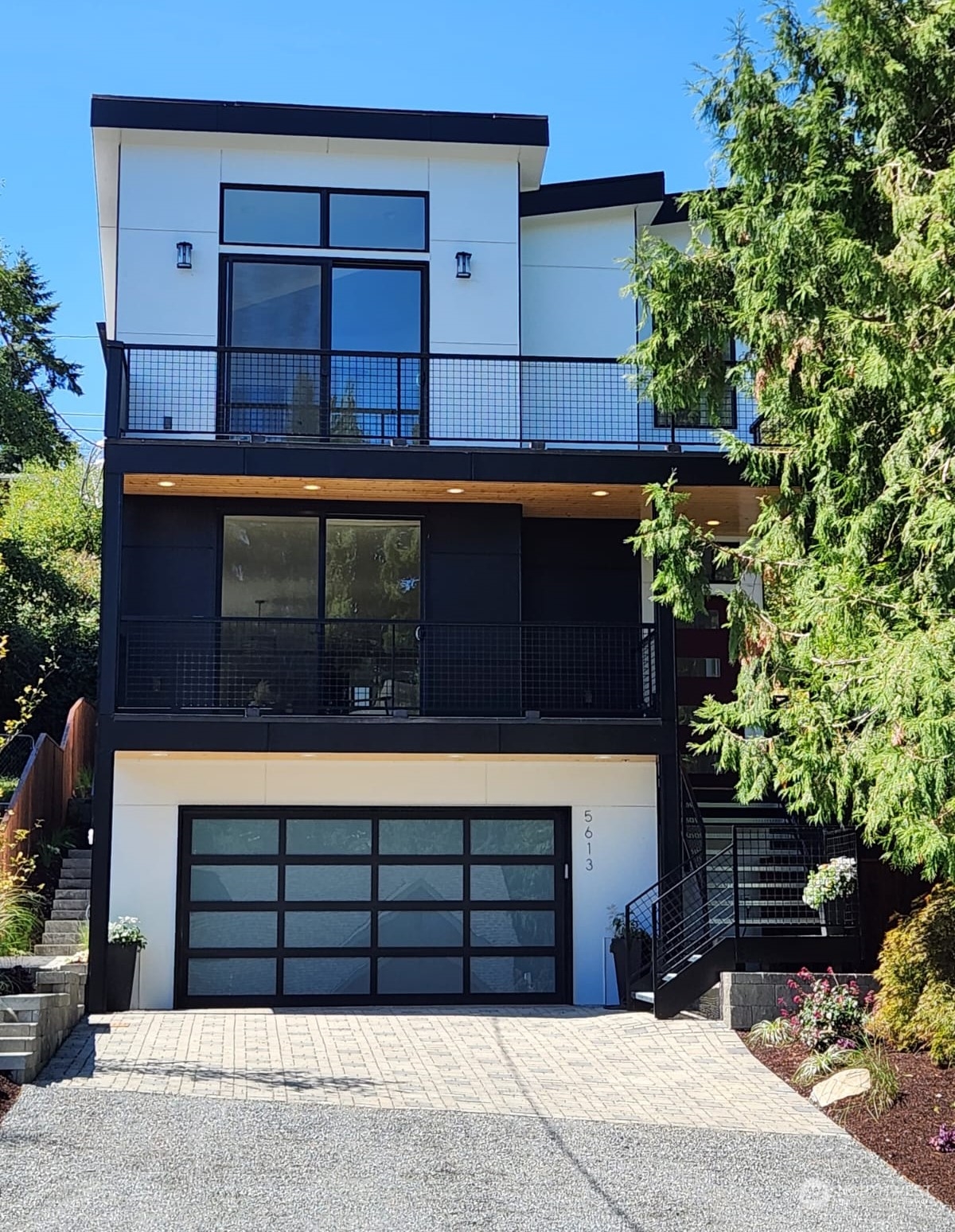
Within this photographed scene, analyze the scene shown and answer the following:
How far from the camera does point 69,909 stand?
16516 mm

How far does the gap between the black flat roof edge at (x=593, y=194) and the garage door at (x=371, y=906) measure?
7.67 metres

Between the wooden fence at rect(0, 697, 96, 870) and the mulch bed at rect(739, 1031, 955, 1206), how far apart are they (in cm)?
890

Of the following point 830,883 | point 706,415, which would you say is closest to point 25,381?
point 706,415

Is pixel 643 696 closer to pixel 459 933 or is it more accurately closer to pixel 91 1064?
pixel 459 933

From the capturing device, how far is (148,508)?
54.1 feet

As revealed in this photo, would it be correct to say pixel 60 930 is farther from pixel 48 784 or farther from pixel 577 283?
pixel 577 283

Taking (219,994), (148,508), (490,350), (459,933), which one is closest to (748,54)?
(490,350)

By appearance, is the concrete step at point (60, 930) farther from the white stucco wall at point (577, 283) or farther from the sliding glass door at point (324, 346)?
the white stucco wall at point (577, 283)

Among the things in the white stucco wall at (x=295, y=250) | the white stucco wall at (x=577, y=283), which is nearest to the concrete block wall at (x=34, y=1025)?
the white stucco wall at (x=295, y=250)

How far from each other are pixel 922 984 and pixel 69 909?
957cm

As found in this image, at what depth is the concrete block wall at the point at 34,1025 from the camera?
1049 centimetres

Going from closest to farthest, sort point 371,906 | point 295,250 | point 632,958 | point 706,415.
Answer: point 632,958, point 706,415, point 371,906, point 295,250

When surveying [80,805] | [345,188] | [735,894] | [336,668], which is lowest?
[735,894]

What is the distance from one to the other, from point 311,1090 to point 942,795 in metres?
5.11
